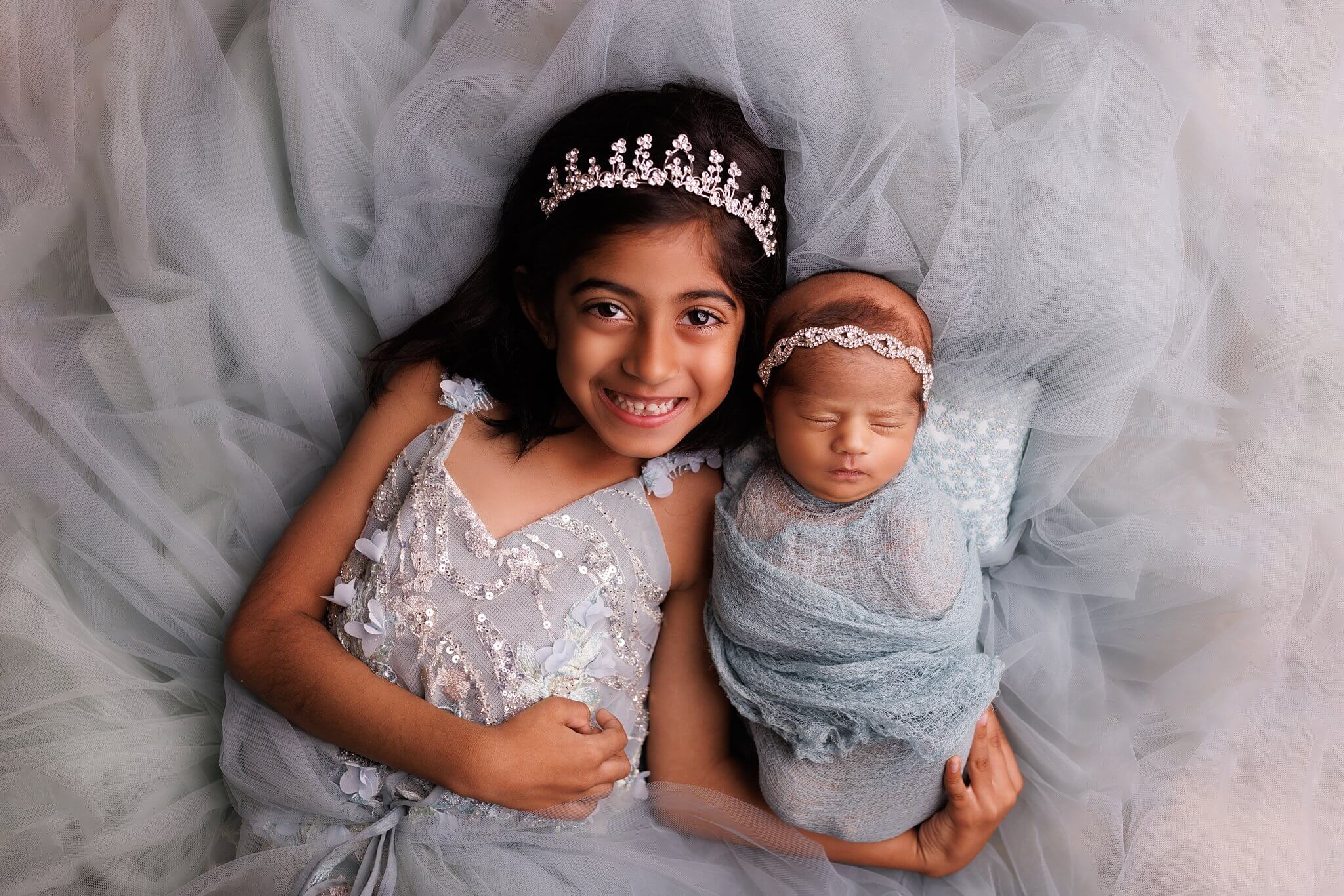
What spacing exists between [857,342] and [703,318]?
211 mm

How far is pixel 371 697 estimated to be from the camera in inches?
51.3

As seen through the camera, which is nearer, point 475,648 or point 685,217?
point 685,217

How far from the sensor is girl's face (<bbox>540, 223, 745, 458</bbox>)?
122 cm

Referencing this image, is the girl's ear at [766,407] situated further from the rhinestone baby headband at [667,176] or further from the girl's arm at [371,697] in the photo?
the girl's arm at [371,697]

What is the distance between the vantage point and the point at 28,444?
1310 millimetres

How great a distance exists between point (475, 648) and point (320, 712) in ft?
0.76

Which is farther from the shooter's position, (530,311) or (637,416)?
(530,311)

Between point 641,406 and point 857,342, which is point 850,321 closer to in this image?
point 857,342

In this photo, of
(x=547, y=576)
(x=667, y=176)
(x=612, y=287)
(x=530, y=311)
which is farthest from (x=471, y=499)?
(x=667, y=176)

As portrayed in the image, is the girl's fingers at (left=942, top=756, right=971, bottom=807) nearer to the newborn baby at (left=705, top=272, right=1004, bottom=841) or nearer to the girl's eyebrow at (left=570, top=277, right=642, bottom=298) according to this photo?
the newborn baby at (left=705, top=272, right=1004, bottom=841)

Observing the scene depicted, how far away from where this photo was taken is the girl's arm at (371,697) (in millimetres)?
1276

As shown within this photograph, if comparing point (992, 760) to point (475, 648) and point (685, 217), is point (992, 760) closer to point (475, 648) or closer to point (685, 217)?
point (475, 648)

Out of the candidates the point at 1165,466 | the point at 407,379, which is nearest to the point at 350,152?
the point at 407,379

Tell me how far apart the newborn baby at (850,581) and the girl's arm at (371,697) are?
26 cm
